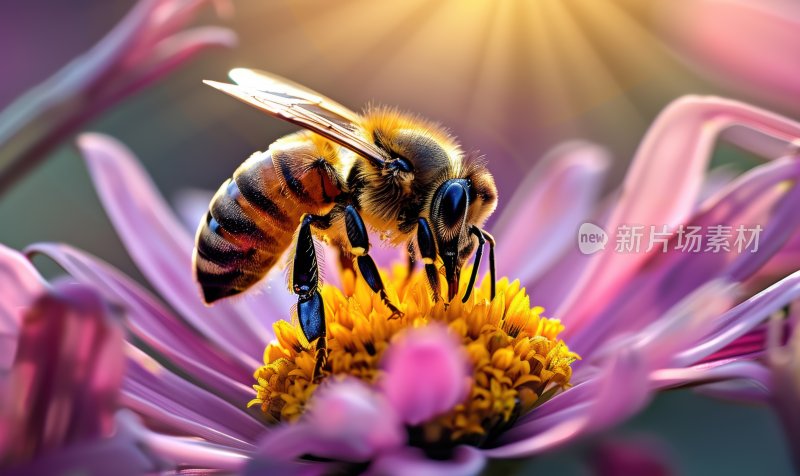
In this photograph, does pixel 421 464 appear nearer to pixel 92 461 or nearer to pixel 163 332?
pixel 92 461

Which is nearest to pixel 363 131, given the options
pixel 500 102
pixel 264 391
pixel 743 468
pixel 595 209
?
pixel 264 391

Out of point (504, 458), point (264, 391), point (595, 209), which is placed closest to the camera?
point (504, 458)

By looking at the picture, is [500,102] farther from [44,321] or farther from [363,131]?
[44,321]

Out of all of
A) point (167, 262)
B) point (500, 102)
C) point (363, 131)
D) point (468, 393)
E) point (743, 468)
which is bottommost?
point (743, 468)

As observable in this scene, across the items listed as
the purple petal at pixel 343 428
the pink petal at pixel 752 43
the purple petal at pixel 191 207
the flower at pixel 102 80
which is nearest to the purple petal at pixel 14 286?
the flower at pixel 102 80

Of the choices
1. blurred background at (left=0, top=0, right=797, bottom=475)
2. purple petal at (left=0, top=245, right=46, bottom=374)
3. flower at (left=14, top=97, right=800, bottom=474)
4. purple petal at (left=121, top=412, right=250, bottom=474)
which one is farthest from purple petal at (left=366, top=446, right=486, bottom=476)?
blurred background at (left=0, top=0, right=797, bottom=475)

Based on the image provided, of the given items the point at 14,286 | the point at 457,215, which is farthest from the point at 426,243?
the point at 14,286
